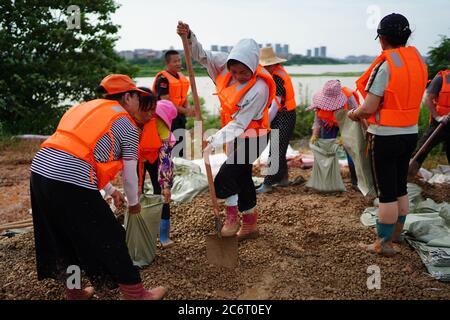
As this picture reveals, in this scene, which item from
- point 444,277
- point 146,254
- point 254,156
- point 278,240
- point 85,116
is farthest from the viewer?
point 278,240

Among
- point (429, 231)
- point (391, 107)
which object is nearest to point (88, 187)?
point (391, 107)

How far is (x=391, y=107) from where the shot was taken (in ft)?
10.0

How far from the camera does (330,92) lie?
475cm

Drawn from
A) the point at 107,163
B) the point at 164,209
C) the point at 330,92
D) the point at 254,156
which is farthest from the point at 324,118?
the point at 107,163

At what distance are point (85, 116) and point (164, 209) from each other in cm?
142

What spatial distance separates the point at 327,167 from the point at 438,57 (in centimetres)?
373

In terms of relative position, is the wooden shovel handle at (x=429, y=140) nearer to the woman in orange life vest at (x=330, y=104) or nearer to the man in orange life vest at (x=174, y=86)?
the woman in orange life vest at (x=330, y=104)

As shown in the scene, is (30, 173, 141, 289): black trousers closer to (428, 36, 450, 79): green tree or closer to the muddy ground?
the muddy ground

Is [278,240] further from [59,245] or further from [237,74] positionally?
[59,245]

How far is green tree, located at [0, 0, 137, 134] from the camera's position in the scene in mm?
7762

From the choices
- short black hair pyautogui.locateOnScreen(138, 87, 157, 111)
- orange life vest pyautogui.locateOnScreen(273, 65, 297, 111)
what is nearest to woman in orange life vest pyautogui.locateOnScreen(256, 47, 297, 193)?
orange life vest pyautogui.locateOnScreen(273, 65, 297, 111)

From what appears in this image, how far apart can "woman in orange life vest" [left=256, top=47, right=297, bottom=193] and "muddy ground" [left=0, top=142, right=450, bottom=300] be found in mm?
824

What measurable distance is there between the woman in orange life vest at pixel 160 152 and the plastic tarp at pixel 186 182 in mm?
1331

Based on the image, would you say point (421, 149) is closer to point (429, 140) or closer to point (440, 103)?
point (429, 140)
